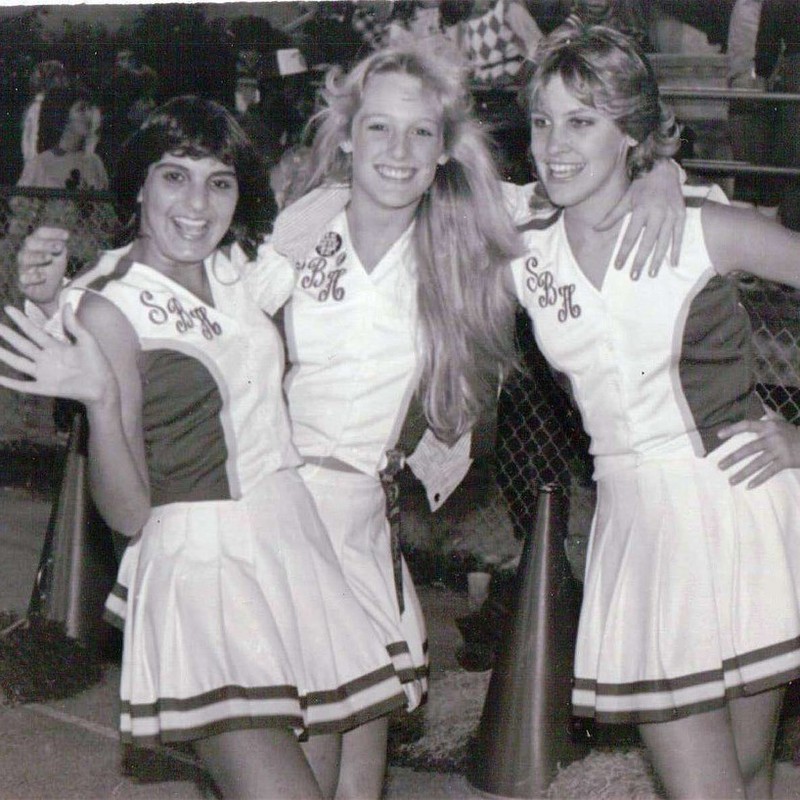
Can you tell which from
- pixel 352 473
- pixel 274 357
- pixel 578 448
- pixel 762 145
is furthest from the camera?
pixel 762 145

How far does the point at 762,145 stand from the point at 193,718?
3.94 metres

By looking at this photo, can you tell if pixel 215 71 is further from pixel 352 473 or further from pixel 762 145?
pixel 352 473

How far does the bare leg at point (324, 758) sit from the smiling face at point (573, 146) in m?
1.30

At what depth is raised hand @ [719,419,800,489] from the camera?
2.88 m

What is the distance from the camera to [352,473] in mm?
3133

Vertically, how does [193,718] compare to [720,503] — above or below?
below

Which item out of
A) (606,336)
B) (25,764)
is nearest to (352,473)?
(606,336)

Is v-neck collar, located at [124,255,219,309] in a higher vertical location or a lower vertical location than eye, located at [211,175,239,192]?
lower

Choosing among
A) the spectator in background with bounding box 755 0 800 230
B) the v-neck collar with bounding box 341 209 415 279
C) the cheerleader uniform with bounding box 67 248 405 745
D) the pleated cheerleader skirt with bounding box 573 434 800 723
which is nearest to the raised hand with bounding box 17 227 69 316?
the cheerleader uniform with bounding box 67 248 405 745

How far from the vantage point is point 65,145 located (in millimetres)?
7438

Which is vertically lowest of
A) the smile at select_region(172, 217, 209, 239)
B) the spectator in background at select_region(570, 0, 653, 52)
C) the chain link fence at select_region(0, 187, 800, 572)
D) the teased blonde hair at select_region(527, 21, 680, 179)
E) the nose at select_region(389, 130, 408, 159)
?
the chain link fence at select_region(0, 187, 800, 572)

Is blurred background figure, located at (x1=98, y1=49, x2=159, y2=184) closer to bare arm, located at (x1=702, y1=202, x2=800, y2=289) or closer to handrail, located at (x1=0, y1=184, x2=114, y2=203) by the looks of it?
handrail, located at (x1=0, y1=184, x2=114, y2=203)

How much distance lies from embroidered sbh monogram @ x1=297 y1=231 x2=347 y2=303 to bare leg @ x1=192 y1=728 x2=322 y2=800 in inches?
39.8

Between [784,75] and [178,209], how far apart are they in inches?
133
